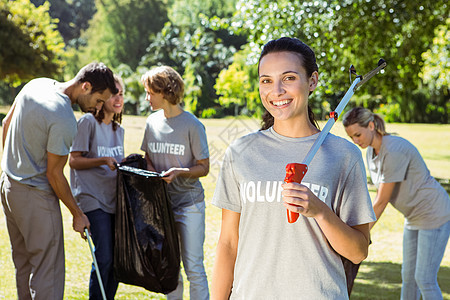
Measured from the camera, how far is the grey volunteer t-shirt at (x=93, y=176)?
4.09 metres

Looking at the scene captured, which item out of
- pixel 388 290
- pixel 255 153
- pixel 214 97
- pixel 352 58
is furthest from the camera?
pixel 214 97

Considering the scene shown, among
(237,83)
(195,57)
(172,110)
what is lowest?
(172,110)

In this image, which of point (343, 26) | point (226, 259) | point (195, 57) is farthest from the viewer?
point (195, 57)

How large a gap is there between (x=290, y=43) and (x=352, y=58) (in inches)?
431

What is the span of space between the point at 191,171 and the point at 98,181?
722 mm

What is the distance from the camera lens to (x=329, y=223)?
68.6 inches

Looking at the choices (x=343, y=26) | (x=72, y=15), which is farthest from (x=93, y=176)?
(x=72, y=15)

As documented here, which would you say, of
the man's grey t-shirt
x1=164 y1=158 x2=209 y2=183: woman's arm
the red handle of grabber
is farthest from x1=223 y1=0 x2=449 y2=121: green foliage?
the red handle of grabber

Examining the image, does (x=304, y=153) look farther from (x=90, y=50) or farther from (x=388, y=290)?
(x=90, y=50)

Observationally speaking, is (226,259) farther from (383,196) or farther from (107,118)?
(107,118)

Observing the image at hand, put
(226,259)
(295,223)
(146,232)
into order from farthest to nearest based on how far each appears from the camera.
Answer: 1. (146,232)
2. (226,259)
3. (295,223)

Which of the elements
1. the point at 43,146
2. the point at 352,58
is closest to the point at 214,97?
the point at 352,58

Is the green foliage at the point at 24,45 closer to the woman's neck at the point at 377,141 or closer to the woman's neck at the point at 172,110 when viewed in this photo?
the woman's neck at the point at 172,110

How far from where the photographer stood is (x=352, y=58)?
12.5 metres
